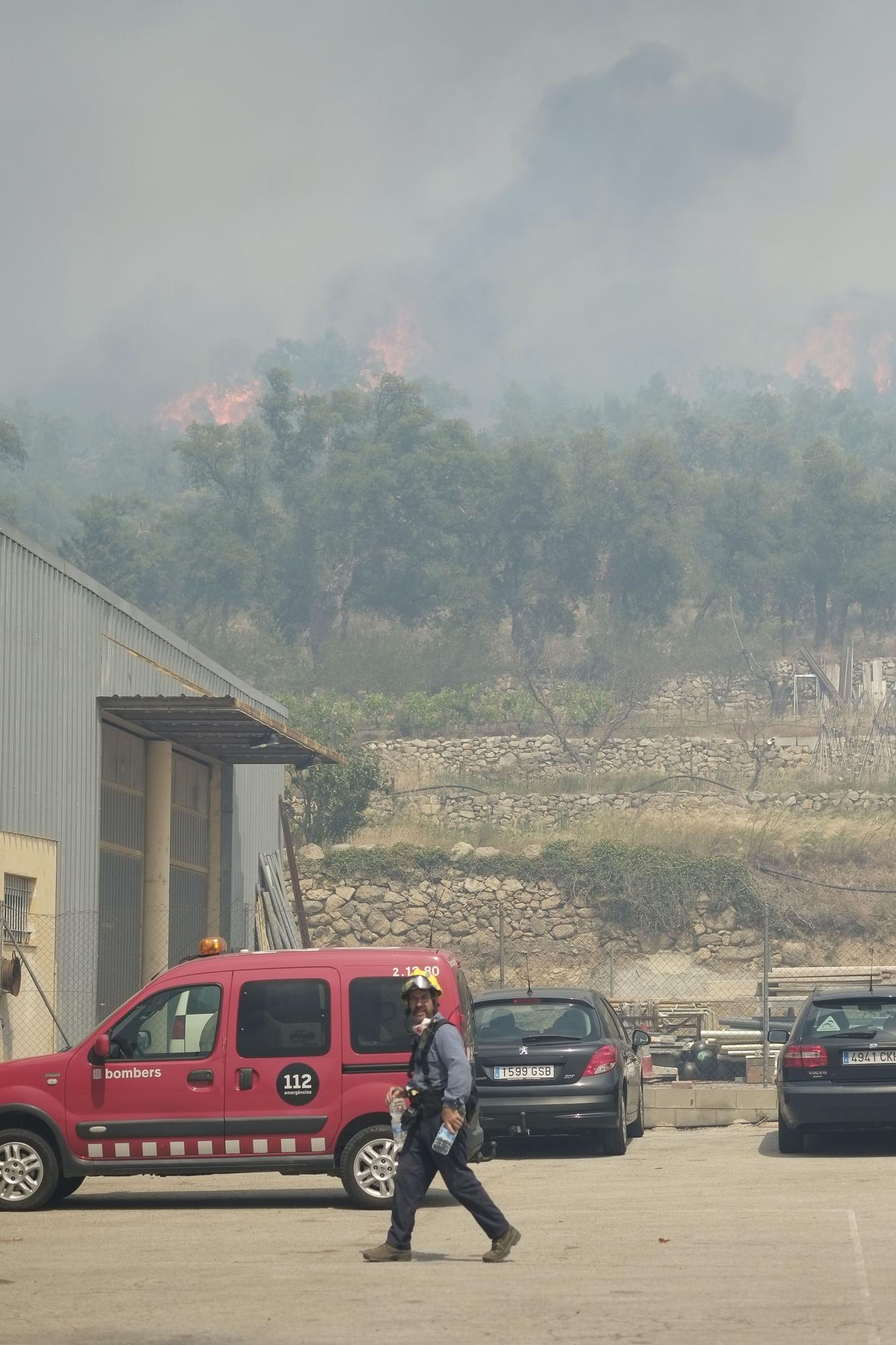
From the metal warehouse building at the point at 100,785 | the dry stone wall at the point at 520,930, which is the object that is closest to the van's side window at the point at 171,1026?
the metal warehouse building at the point at 100,785

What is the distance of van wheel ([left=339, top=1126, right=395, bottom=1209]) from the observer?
1206 cm

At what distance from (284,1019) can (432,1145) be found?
10.1 ft

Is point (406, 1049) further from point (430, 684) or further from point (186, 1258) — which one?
point (430, 684)

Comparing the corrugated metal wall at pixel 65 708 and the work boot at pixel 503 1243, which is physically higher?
the corrugated metal wall at pixel 65 708

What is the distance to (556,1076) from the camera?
15852mm

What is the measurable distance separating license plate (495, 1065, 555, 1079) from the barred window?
6.43 m

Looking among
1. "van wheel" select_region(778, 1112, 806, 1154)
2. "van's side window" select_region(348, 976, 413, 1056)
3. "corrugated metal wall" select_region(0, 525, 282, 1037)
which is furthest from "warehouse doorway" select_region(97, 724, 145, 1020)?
"van's side window" select_region(348, 976, 413, 1056)

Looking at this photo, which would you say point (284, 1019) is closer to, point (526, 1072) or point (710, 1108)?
point (526, 1072)

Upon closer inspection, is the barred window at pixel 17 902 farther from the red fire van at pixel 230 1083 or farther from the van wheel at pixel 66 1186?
the red fire van at pixel 230 1083

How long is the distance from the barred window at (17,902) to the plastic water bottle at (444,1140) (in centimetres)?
1112

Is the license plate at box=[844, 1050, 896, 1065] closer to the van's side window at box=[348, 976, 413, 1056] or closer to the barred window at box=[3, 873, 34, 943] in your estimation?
the van's side window at box=[348, 976, 413, 1056]

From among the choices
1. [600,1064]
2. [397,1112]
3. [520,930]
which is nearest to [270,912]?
[520,930]

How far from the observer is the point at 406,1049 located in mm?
12117

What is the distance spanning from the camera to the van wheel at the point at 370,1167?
12.1 meters
